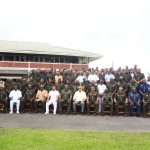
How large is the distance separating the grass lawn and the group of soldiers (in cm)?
732

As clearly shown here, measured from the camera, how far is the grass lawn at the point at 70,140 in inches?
459

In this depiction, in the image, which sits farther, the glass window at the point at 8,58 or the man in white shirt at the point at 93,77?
the glass window at the point at 8,58

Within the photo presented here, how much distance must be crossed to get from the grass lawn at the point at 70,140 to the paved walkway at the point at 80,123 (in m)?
1.76

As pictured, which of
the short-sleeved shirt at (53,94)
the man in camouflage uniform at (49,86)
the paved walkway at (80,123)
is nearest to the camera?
the paved walkway at (80,123)

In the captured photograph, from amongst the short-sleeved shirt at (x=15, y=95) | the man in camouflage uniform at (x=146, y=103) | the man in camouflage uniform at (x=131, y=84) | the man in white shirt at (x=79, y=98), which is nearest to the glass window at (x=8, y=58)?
the short-sleeved shirt at (x=15, y=95)

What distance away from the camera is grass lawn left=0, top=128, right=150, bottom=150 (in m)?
11.6

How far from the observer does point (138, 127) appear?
16922 mm

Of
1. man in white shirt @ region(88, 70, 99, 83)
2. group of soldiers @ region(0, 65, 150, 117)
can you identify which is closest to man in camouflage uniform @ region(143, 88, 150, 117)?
group of soldiers @ region(0, 65, 150, 117)

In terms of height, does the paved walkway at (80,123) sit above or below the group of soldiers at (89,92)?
below

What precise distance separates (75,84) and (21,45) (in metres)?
29.9

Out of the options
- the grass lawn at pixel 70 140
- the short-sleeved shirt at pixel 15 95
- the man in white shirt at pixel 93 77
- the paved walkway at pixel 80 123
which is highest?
the man in white shirt at pixel 93 77

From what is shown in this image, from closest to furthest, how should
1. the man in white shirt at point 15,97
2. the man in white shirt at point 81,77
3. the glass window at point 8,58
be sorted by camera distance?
the man in white shirt at point 15,97 → the man in white shirt at point 81,77 → the glass window at point 8,58

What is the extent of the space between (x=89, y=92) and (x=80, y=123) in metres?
4.74

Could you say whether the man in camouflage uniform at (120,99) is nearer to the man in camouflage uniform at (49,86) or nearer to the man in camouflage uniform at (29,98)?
the man in camouflage uniform at (49,86)
